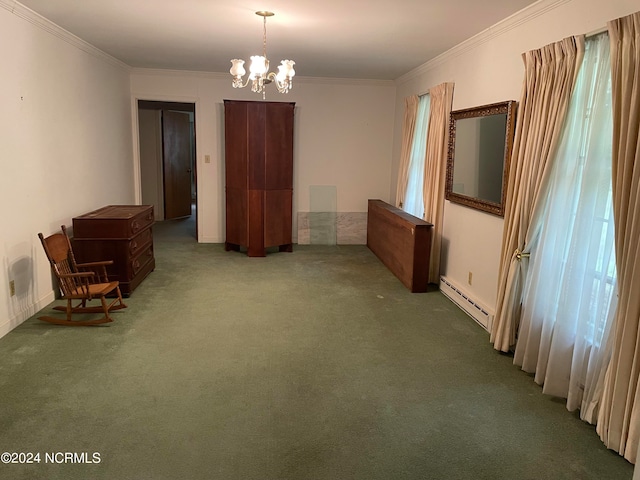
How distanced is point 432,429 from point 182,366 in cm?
164

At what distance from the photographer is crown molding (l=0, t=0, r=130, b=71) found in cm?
351

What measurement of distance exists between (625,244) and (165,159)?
808 centimetres

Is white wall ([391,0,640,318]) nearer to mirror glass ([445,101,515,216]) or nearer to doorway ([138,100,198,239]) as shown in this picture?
mirror glass ([445,101,515,216])

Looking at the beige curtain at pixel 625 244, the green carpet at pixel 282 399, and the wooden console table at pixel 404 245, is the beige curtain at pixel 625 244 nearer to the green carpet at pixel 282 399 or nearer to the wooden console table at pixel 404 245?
the green carpet at pixel 282 399

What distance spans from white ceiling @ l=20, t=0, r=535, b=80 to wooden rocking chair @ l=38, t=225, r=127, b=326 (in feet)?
6.01

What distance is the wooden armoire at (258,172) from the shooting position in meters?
6.14

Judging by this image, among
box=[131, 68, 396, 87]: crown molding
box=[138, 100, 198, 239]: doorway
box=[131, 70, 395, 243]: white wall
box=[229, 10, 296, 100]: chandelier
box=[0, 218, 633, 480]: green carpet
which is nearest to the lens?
box=[0, 218, 633, 480]: green carpet

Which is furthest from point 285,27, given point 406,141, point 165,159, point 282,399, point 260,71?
point 165,159

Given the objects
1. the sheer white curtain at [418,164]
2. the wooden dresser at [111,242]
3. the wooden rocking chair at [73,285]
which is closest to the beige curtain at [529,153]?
the sheer white curtain at [418,164]

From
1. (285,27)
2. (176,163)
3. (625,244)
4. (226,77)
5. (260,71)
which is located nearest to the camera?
(625,244)

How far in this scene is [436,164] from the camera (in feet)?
16.4

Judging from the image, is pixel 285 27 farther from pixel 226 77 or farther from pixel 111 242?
pixel 226 77

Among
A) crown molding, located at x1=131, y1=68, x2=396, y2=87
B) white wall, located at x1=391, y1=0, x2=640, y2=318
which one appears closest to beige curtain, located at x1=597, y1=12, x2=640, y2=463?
white wall, located at x1=391, y1=0, x2=640, y2=318

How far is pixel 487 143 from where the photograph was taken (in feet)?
13.3
